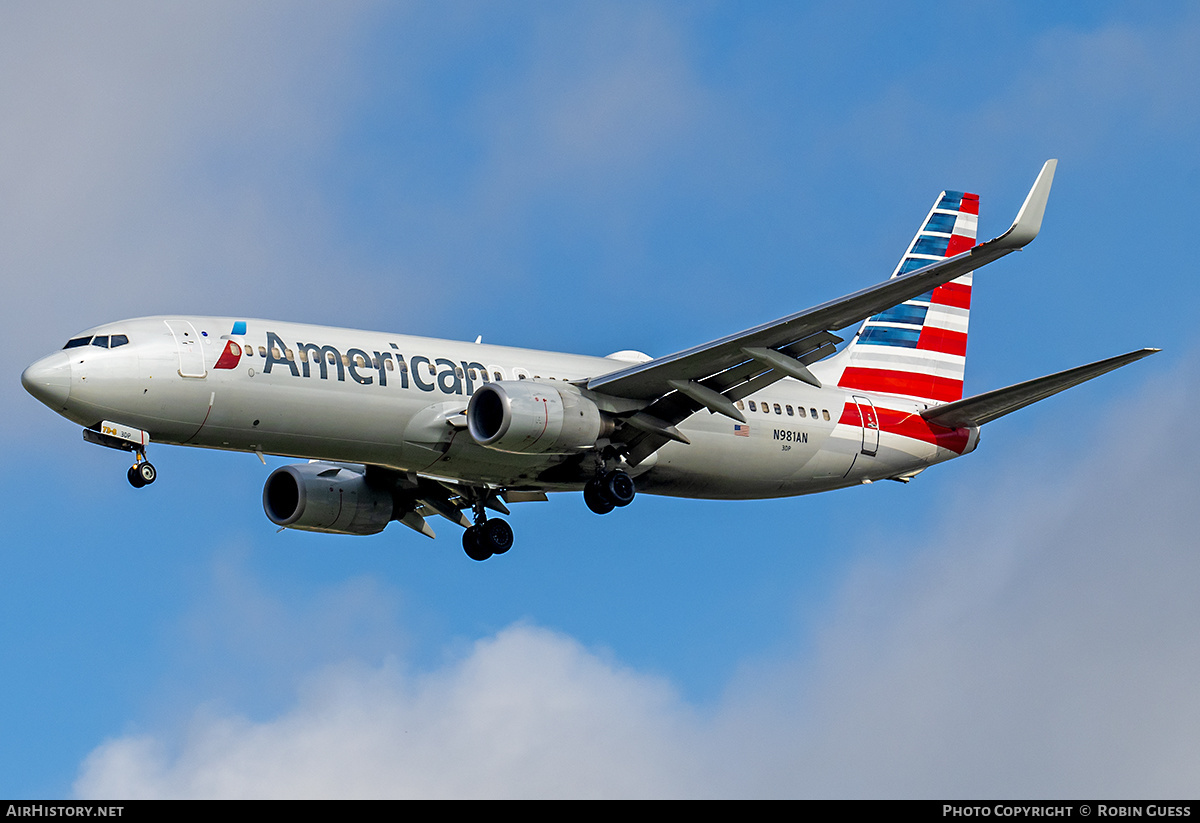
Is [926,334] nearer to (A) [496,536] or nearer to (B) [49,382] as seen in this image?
(A) [496,536]

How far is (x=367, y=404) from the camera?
120 ft

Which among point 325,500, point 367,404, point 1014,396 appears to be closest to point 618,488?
point 367,404

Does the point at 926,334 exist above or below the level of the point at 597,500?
Result: above

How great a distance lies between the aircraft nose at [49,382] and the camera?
3434cm

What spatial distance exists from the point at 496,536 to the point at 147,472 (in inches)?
421

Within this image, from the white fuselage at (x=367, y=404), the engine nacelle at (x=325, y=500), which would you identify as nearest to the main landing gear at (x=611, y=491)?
the white fuselage at (x=367, y=404)

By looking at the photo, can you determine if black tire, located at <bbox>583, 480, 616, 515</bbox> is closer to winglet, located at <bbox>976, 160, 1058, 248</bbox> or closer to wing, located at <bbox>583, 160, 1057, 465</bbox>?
wing, located at <bbox>583, 160, 1057, 465</bbox>

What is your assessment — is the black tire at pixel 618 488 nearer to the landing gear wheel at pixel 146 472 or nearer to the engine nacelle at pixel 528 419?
the engine nacelle at pixel 528 419

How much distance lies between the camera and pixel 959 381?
48469 millimetres

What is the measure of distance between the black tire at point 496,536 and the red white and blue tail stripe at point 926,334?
10.8m
